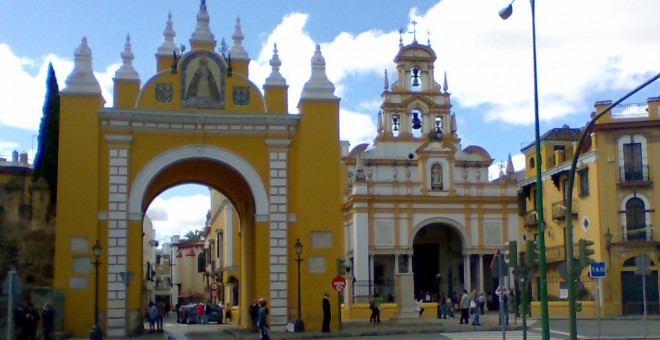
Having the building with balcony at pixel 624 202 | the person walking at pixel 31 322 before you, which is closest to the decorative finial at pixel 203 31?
the person walking at pixel 31 322

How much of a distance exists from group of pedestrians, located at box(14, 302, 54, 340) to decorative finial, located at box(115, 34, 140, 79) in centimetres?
848

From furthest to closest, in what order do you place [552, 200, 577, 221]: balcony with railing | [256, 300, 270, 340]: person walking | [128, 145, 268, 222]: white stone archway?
1. [552, 200, 577, 221]: balcony with railing
2. [128, 145, 268, 222]: white stone archway
3. [256, 300, 270, 340]: person walking

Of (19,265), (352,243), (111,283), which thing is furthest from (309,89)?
(352,243)

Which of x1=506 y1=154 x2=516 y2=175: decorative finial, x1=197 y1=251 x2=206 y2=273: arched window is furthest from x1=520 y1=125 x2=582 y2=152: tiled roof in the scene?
x1=197 y1=251 x2=206 y2=273: arched window

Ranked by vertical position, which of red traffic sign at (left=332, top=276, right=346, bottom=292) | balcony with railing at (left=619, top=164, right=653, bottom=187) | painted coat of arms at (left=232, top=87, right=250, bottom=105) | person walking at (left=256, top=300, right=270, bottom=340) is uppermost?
painted coat of arms at (left=232, top=87, right=250, bottom=105)

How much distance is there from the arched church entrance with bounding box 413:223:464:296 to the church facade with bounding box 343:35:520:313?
0.21 feet

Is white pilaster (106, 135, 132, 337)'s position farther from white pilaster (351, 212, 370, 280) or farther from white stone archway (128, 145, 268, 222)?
white pilaster (351, 212, 370, 280)

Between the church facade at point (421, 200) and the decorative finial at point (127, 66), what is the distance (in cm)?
2440

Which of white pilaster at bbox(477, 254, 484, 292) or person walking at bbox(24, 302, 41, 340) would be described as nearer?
person walking at bbox(24, 302, 41, 340)

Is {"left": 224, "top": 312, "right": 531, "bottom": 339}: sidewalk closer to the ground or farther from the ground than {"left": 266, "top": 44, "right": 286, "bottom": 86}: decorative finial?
closer to the ground

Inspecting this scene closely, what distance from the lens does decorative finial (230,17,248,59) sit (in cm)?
3306

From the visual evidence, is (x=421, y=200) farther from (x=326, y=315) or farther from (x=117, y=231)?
(x=117, y=231)

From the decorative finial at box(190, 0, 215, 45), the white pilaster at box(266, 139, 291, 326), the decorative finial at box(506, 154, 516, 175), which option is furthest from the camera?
the decorative finial at box(506, 154, 516, 175)

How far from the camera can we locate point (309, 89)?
3244 cm
